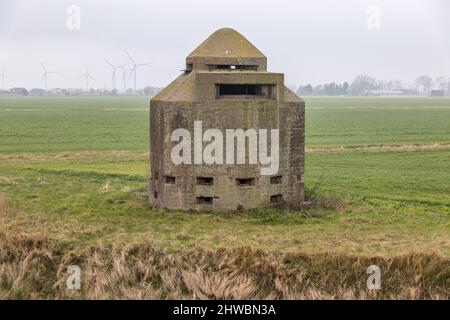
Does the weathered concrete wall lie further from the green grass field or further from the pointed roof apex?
the pointed roof apex

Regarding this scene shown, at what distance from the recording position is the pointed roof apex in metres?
23.9

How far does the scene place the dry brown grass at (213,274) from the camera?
1616 centimetres

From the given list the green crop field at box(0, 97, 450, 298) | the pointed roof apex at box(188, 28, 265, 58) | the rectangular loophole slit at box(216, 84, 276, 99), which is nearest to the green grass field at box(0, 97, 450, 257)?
the green crop field at box(0, 97, 450, 298)

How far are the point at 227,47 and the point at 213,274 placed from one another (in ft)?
32.9

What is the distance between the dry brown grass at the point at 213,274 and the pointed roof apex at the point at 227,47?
339 inches

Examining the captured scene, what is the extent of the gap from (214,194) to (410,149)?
79.2 feet

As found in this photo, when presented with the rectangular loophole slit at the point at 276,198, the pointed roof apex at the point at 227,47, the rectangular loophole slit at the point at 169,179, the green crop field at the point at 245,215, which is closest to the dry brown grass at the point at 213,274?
the green crop field at the point at 245,215

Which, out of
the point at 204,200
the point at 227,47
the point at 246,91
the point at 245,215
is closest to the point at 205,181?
the point at 204,200

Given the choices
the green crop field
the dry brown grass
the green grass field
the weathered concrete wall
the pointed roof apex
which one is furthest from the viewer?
the pointed roof apex

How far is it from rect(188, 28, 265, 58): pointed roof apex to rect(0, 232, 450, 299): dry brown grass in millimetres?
8609

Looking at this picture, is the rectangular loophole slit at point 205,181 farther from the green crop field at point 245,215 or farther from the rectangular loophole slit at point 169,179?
the green crop field at point 245,215

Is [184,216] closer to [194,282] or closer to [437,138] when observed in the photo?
[194,282]

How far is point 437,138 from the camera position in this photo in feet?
170
